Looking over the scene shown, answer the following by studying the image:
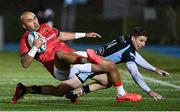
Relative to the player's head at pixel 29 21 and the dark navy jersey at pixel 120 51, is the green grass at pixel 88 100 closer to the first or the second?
the dark navy jersey at pixel 120 51

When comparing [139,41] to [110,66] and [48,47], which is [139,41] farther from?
[48,47]

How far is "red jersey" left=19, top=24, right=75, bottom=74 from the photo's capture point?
11547 millimetres

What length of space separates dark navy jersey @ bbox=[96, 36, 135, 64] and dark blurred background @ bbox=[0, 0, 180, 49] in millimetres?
19093

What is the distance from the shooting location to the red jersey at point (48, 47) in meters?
11.5

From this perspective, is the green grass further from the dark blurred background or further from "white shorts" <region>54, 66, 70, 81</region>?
the dark blurred background

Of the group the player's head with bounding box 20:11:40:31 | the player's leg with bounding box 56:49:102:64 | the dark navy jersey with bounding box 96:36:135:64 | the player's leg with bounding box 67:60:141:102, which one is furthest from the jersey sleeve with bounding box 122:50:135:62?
the player's head with bounding box 20:11:40:31

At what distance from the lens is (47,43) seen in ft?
38.3

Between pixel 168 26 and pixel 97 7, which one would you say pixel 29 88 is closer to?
pixel 168 26

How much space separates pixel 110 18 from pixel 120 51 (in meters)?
25.5

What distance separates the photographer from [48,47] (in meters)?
11.7

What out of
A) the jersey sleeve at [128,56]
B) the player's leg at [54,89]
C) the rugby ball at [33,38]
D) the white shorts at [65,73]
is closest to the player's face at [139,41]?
the jersey sleeve at [128,56]

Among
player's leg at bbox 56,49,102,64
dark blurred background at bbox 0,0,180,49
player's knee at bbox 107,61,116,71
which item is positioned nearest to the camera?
player's leg at bbox 56,49,102,64

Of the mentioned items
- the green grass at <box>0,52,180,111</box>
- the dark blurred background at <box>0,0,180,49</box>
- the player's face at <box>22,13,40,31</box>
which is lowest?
the green grass at <box>0,52,180,111</box>

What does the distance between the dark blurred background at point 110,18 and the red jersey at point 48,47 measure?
19097 millimetres
